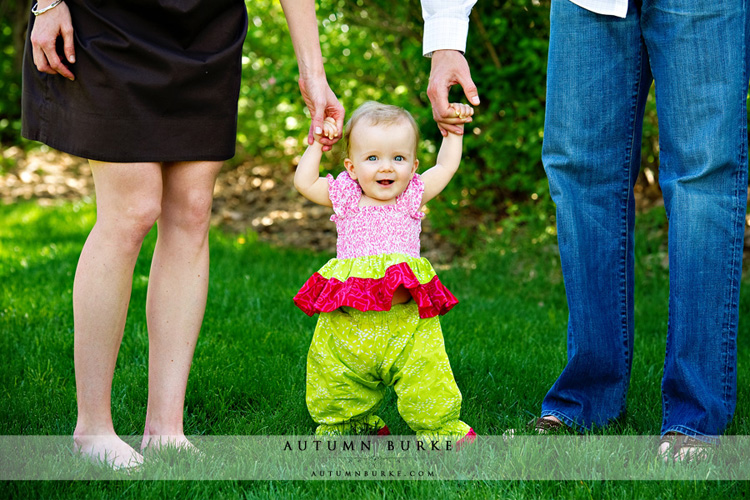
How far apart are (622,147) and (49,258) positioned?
3480 mm

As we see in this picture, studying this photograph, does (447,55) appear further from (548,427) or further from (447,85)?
(548,427)

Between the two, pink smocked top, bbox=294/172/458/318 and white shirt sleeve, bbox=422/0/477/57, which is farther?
white shirt sleeve, bbox=422/0/477/57

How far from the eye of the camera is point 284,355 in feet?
9.99

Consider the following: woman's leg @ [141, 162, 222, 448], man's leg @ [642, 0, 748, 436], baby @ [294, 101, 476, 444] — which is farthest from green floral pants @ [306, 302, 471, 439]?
man's leg @ [642, 0, 748, 436]

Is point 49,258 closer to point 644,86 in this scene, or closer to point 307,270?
point 307,270

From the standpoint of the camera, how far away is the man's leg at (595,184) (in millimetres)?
2250

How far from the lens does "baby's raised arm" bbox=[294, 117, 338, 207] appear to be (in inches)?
88.8

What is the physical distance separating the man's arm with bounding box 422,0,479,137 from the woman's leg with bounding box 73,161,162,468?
32.1 inches

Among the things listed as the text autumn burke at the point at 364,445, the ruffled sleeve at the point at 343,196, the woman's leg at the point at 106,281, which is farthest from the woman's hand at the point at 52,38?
the text autumn burke at the point at 364,445

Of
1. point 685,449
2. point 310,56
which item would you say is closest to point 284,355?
point 310,56

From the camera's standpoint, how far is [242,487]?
1965mm

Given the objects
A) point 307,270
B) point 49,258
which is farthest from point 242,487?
point 49,258

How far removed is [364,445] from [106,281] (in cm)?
85

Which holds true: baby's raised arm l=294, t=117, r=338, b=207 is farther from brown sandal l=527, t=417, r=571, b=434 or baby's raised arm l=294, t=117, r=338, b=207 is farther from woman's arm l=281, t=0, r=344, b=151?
brown sandal l=527, t=417, r=571, b=434
